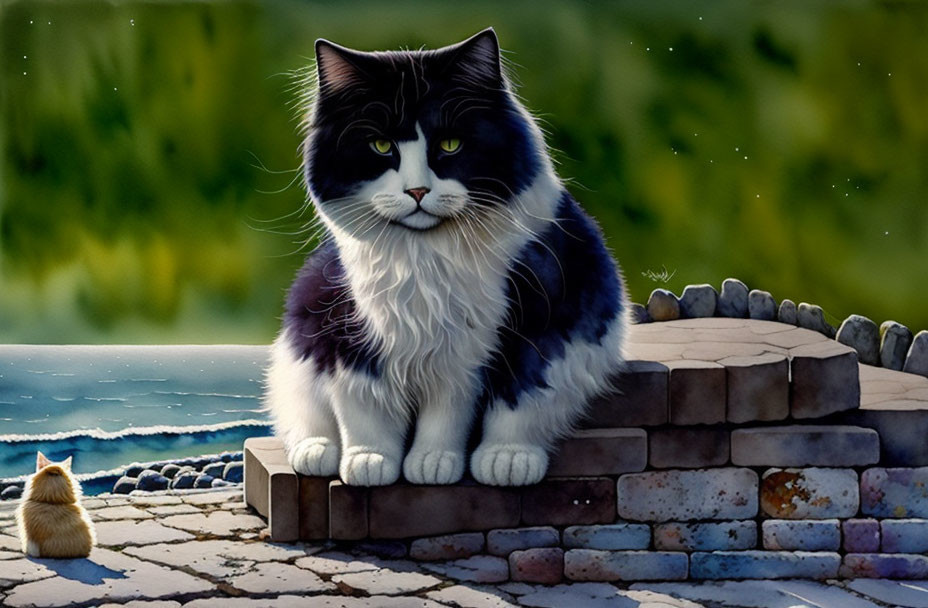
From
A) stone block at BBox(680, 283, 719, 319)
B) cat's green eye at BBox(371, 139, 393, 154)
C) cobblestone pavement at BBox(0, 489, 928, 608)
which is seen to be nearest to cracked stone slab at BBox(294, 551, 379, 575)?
cobblestone pavement at BBox(0, 489, 928, 608)

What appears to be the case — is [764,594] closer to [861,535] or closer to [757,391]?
[861,535]

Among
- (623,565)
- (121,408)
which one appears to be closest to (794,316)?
(623,565)

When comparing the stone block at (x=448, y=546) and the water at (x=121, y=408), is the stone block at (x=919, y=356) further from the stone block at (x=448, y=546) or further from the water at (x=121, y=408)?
the water at (x=121, y=408)

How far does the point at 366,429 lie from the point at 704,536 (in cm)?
131

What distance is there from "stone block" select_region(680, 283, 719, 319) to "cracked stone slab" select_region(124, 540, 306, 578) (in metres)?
2.65

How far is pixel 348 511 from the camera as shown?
11.4 feet

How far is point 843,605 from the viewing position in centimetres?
329

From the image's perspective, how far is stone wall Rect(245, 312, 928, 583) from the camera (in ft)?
11.5

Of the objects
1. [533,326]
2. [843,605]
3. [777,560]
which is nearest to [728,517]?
[777,560]

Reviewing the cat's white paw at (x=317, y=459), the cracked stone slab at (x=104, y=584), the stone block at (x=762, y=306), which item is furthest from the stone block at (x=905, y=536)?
the cracked stone slab at (x=104, y=584)

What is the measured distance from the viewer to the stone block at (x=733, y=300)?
5.20m

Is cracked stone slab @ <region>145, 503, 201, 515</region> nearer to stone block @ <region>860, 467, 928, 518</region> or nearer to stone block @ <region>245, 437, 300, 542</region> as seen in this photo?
stone block @ <region>245, 437, 300, 542</region>

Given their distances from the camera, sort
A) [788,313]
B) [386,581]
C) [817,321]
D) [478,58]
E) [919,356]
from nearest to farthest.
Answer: [478,58] → [386,581] → [919,356] → [817,321] → [788,313]

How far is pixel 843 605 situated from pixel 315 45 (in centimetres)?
251
